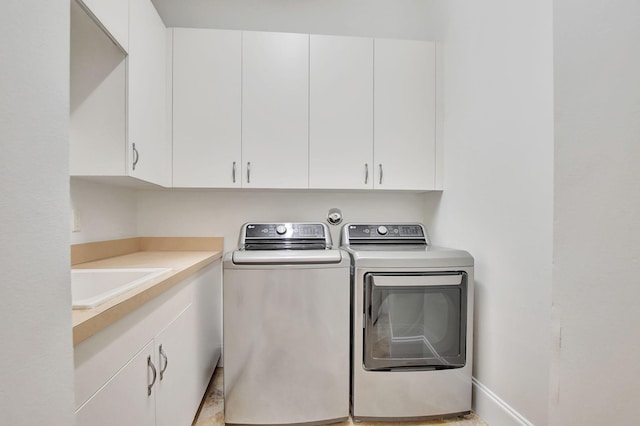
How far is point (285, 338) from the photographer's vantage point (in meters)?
1.58

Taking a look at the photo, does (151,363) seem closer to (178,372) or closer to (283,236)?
(178,372)

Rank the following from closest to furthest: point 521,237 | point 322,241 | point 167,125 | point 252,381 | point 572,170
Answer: point 572,170 < point 521,237 < point 252,381 < point 167,125 < point 322,241

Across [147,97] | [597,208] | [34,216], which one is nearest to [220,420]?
[34,216]

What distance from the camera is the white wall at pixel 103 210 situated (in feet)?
5.19

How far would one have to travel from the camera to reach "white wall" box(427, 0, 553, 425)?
1.32 meters

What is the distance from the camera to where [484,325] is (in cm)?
169

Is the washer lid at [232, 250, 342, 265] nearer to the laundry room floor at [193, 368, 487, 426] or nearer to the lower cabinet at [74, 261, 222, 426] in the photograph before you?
the lower cabinet at [74, 261, 222, 426]

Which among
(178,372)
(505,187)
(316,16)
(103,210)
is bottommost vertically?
(178,372)

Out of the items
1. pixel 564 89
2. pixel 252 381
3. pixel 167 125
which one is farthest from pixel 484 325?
pixel 167 125

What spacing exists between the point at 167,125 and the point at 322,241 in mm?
1199

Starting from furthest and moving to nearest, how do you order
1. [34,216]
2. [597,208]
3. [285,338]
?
[285,338]
[597,208]
[34,216]

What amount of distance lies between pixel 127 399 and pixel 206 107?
5.17 ft

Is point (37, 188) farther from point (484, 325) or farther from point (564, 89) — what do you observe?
point (484, 325)

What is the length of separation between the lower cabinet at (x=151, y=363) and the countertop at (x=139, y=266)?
0.04m
